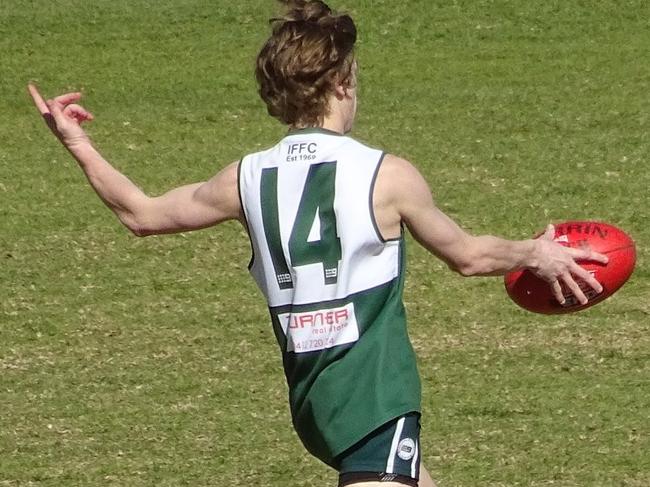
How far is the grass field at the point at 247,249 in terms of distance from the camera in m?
7.42

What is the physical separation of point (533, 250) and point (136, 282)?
5.15 meters

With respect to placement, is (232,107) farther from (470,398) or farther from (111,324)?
(470,398)

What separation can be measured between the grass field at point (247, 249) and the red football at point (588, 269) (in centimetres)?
160

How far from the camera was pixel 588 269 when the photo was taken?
18.0 feet

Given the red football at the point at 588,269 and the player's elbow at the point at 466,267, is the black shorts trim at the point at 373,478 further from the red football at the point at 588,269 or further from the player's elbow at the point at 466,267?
the red football at the point at 588,269

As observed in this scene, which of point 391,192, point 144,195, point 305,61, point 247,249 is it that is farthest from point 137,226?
point 247,249

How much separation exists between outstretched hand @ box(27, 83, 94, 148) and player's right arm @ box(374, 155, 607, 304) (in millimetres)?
1099

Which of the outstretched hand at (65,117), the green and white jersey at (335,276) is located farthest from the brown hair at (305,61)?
the outstretched hand at (65,117)

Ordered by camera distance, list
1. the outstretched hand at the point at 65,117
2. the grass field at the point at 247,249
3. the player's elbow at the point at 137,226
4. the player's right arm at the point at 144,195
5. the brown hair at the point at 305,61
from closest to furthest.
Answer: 1. the brown hair at the point at 305,61
2. the player's right arm at the point at 144,195
3. the player's elbow at the point at 137,226
4. the outstretched hand at the point at 65,117
5. the grass field at the point at 247,249

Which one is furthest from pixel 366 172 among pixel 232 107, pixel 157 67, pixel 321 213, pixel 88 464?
pixel 157 67

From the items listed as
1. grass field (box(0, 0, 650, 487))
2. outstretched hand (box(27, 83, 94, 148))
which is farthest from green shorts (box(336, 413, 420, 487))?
grass field (box(0, 0, 650, 487))

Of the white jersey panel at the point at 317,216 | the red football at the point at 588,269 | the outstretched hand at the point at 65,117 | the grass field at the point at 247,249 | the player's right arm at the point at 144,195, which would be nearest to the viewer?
the white jersey panel at the point at 317,216

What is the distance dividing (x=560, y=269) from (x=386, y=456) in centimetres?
80

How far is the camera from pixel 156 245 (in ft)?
33.7
